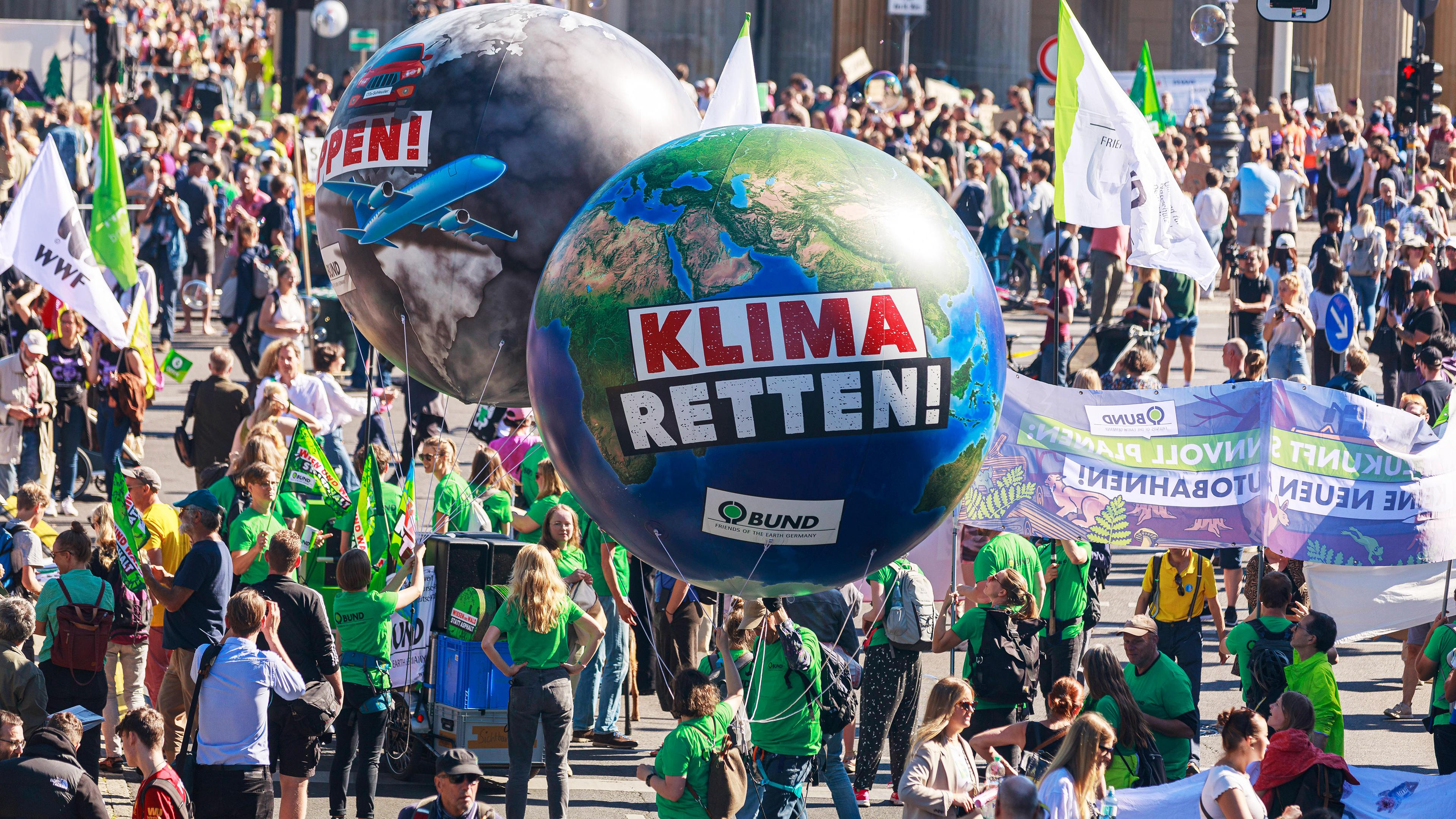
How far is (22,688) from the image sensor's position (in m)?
8.05

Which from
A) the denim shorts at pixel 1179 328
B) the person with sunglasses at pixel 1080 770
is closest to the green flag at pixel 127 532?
the person with sunglasses at pixel 1080 770

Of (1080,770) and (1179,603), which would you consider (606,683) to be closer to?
(1179,603)

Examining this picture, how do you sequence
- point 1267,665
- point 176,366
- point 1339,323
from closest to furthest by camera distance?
point 1267,665
point 176,366
point 1339,323

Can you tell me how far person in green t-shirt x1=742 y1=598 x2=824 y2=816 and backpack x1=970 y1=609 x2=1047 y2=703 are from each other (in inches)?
35.3

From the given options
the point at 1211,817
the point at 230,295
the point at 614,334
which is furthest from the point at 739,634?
the point at 230,295

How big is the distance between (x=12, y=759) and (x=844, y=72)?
28.8 m

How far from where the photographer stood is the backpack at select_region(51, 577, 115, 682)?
28.2 ft

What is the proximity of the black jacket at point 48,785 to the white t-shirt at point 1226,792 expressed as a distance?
166 inches

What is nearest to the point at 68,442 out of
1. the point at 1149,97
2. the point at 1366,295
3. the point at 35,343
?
the point at 35,343

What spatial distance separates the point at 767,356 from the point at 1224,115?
22162 mm

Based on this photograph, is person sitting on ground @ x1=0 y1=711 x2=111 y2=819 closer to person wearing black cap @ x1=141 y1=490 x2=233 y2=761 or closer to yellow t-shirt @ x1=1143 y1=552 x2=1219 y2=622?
person wearing black cap @ x1=141 y1=490 x2=233 y2=761

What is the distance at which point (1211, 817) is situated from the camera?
694cm

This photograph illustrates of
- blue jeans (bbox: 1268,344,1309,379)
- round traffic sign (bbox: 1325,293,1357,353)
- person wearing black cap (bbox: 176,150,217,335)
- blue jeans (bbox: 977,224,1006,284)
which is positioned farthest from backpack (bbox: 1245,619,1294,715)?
person wearing black cap (bbox: 176,150,217,335)

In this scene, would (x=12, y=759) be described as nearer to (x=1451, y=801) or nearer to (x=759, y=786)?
(x=759, y=786)
